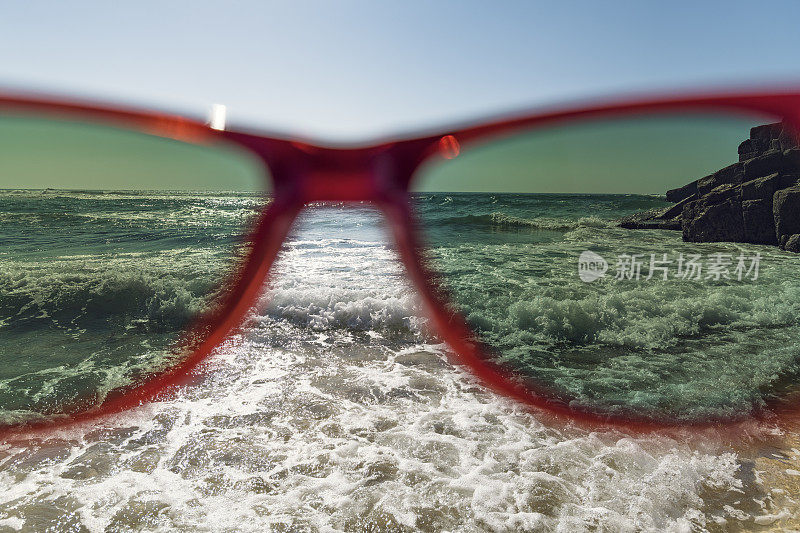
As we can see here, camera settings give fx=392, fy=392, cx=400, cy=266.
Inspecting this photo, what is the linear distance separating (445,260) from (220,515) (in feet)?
13.9

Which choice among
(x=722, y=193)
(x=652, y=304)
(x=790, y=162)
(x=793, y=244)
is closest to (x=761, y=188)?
(x=790, y=162)

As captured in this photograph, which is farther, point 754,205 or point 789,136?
point 754,205

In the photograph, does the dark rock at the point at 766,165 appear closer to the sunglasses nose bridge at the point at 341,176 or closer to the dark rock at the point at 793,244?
the dark rock at the point at 793,244

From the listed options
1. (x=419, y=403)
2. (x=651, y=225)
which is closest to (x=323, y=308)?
(x=419, y=403)

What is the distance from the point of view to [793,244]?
5.68m

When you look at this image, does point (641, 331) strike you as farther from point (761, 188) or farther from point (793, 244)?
point (761, 188)

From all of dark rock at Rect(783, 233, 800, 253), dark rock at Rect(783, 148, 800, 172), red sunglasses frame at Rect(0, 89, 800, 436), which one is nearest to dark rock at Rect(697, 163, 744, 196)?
dark rock at Rect(783, 148, 800, 172)

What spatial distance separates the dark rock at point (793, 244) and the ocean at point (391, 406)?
90.6 inches

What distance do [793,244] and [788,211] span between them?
59 centimetres

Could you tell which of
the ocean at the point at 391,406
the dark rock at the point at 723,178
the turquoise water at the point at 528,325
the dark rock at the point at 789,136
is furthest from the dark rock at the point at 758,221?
the dark rock at the point at 789,136

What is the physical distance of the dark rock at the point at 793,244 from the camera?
5.65m

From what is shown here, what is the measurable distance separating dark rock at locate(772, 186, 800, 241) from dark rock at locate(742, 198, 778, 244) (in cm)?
25

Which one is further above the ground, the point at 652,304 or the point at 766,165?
the point at 766,165

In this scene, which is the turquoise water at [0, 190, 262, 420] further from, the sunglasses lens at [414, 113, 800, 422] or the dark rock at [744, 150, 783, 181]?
the dark rock at [744, 150, 783, 181]
